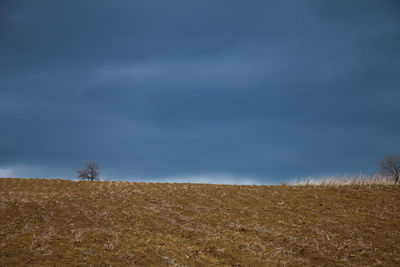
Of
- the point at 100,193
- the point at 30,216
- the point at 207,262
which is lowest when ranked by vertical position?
the point at 207,262

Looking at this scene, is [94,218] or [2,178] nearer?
[94,218]

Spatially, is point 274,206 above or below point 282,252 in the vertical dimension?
above

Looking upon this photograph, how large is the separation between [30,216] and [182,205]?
638cm

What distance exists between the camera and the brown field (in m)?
9.55

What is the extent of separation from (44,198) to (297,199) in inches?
501

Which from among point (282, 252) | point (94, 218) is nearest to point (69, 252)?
point (94, 218)

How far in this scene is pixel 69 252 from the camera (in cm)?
929

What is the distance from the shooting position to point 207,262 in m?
9.39

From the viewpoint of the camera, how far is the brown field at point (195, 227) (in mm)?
9555

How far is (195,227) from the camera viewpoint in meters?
12.1

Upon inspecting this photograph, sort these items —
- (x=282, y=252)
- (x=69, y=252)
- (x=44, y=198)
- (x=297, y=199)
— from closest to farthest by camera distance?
(x=69, y=252) < (x=282, y=252) < (x=44, y=198) < (x=297, y=199)

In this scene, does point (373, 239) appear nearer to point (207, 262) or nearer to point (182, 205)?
point (207, 262)

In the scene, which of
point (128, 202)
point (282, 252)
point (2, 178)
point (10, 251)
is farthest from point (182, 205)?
point (2, 178)

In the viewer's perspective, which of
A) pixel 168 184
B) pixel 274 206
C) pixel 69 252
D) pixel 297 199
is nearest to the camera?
pixel 69 252
